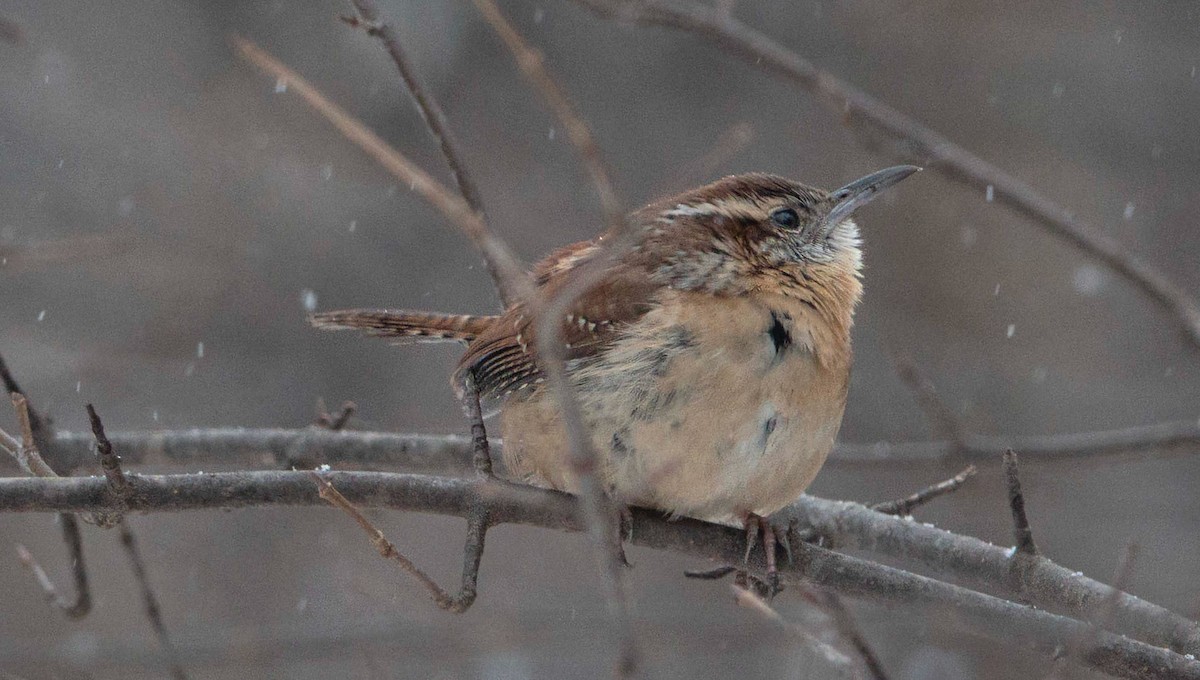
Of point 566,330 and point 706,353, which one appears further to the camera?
point 566,330

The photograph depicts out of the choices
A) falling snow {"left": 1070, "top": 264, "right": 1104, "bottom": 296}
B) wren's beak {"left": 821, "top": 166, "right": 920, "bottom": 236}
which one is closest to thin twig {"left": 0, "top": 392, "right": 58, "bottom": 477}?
wren's beak {"left": 821, "top": 166, "right": 920, "bottom": 236}

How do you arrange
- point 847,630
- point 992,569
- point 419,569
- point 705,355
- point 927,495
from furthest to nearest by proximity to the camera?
point 927,495
point 705,355
point 992,569
point 419,569
point 847,630

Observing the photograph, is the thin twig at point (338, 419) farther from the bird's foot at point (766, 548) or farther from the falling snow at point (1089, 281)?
the falling snow at point (1089, 281)

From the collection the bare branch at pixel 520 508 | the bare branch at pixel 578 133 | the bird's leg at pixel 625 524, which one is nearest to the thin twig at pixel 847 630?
the bare branch at pixel 578 133

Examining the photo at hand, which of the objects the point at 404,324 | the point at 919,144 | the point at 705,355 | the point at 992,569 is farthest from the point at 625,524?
the point at 919,144

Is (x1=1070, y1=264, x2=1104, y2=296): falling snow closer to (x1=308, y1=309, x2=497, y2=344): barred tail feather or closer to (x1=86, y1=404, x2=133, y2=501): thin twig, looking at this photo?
(x1=308, y1=309, x2=497, y2=344): barred tail feather

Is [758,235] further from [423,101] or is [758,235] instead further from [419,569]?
[419,569]
